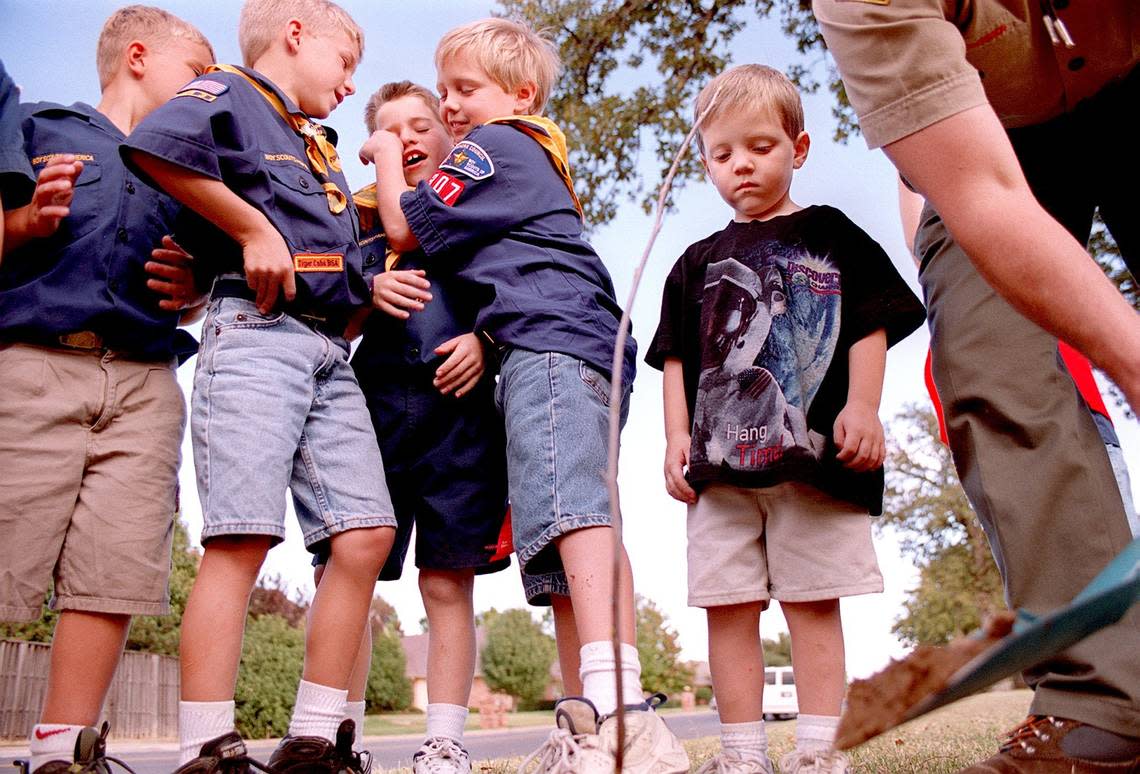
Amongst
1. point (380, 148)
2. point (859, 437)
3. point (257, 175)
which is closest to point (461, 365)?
point (257, 175)

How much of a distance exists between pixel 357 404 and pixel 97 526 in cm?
68

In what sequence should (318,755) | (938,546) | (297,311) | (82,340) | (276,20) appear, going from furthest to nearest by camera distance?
1. (938,546)
2. (276,20)
3. (82,340)
4. (297,311)
5. (318,755)

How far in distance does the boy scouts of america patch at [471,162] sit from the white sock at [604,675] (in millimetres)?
1208

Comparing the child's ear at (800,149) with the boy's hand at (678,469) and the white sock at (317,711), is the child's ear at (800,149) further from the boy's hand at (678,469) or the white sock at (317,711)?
the white sock at (317,711)

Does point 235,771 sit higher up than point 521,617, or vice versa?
point 521,617

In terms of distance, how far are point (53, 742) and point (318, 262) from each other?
1183 mm

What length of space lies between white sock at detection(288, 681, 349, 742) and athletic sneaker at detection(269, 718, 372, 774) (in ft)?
0.06

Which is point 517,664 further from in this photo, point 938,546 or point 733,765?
point 733,765

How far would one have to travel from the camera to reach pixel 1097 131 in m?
1.94

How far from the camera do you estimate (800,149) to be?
2969 mm

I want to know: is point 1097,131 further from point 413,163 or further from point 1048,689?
point 413,163

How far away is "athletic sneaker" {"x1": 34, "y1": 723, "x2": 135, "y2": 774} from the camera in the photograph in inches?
86.0

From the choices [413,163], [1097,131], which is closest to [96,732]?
[413,163]

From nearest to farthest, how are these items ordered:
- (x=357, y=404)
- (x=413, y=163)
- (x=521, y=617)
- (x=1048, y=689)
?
(x=1048, y=689) < (x=357, y=404) < (x=413, y=163) < (x=521, y=617)
